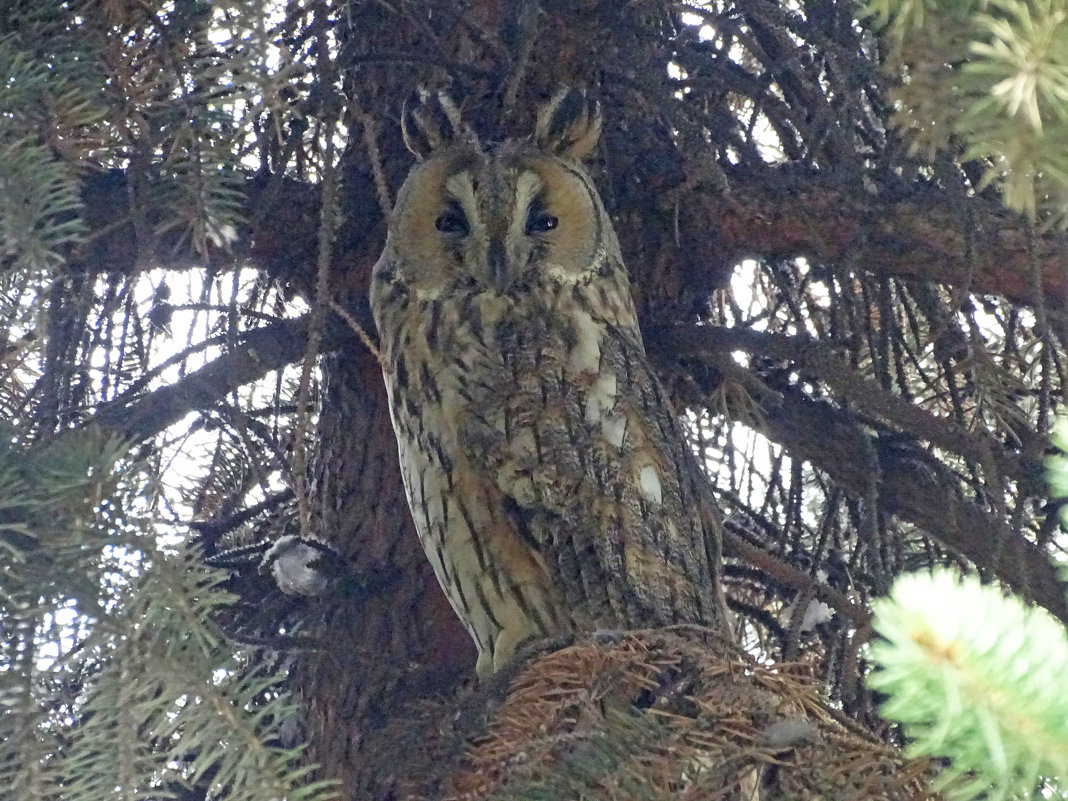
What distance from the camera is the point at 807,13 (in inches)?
89.0

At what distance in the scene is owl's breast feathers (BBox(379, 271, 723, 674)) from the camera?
7.13ft

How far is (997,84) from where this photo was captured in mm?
804

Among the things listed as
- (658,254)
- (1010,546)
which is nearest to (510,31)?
(658,254)

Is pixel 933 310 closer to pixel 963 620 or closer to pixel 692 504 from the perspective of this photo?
pixel 692 504

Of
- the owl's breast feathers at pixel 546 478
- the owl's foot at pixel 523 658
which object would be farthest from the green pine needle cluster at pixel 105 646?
the owl's breast feathers at pixel 546 478

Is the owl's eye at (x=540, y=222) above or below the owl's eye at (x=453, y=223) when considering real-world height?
below

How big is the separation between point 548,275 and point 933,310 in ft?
2.88

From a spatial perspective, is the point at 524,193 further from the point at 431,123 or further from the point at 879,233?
the point at 879,233

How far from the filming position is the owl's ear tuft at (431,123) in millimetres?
2436

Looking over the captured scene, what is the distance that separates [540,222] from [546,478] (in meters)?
0.62

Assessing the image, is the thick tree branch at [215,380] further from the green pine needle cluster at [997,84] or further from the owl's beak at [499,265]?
the green pine needle cluster at [997,84]

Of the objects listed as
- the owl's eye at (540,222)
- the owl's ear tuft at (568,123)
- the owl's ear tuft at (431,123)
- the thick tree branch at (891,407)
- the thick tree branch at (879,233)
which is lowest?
the thick tree branch at (891,407)

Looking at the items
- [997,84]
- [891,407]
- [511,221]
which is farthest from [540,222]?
[997,84]

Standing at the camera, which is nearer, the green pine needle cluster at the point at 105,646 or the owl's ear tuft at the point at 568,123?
the green pine needle cluster at the point at 105,646
